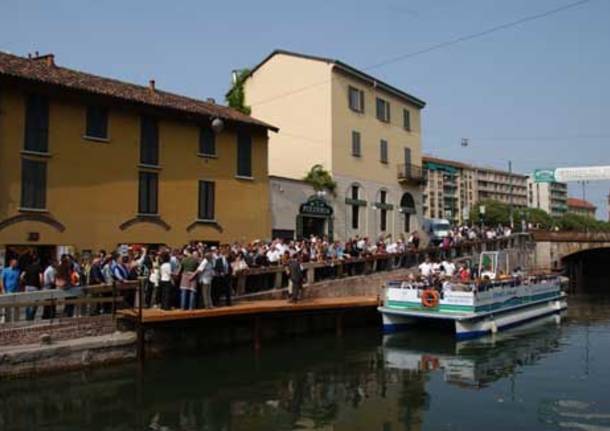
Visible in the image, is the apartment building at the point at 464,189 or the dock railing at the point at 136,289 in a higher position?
the apartment building at the point at 464,189

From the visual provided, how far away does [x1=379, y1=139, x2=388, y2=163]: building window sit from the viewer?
3800 centimetres

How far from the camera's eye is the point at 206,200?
26734 mm

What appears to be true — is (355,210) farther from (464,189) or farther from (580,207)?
(580,207)

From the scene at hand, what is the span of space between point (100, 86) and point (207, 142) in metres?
4.86

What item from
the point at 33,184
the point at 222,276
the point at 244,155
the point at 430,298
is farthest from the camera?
the point at 244,155

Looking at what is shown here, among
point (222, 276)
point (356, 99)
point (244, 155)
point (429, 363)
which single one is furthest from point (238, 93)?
point (429, 363)

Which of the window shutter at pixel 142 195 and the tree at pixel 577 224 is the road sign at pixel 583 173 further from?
the tree at pixel 577 224

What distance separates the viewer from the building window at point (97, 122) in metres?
22.9

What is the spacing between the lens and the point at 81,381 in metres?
15.2

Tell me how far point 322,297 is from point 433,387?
361 inches

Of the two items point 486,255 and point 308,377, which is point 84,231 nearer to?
point 308,377

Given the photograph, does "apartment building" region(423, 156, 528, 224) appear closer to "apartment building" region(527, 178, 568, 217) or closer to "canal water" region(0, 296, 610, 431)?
"apartment building" region(527, 178, 568, 217)

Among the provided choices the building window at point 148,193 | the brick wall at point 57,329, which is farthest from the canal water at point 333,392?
the building window at point 148,193

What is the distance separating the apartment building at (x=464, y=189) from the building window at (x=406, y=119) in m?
73.3
